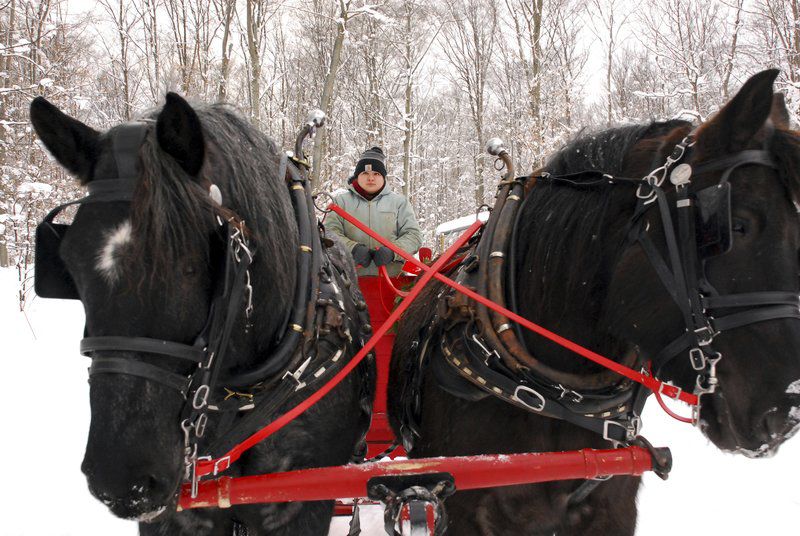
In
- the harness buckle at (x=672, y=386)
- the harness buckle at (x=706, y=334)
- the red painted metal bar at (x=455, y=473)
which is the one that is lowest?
the red painted metal bar at (x=455, y=473)

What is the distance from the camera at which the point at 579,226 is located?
1.75m

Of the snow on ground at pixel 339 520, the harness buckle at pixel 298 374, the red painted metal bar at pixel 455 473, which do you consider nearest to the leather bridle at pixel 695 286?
the red painted metal bar at pixel 455 473

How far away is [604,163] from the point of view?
182cm

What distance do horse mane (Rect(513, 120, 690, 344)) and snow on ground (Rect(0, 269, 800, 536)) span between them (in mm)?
1464

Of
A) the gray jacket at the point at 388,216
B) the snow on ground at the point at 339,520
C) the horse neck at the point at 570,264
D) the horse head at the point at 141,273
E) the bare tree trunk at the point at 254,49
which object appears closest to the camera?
the horse head at the point at 141,273

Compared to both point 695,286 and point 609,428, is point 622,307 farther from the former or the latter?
point 609,428

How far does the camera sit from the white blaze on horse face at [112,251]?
4.10ft

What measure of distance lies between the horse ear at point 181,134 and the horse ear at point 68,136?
25 cm

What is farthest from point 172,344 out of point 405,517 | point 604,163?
point 604,163

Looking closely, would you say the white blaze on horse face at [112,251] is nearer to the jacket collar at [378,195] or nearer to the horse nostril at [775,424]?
the horse nostril at [775,424]

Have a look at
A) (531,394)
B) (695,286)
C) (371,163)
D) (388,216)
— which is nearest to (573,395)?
(531,394)

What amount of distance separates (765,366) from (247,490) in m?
1.38

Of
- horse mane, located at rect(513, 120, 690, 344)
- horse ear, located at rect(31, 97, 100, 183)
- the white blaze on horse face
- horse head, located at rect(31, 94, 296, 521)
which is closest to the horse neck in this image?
horse mane, located at rect(513, 120, 690, 344)

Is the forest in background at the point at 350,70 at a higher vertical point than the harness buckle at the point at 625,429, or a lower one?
higher
